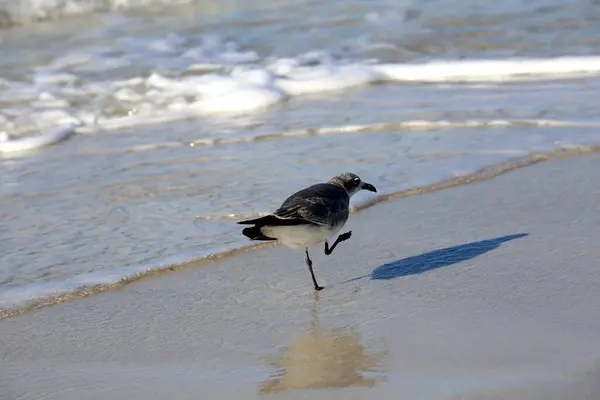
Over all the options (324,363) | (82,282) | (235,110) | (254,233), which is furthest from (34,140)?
(324,363)

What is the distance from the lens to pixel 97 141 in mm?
8289

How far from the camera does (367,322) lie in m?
4.34

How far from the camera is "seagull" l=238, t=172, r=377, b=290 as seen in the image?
4.71 meters

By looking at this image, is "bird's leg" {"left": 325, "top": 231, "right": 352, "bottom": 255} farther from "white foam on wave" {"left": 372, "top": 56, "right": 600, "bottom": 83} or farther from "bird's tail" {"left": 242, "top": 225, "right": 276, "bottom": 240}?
"white foam on wave" {"left": 372, "top": 56, "right": 600, "bottom": 83}

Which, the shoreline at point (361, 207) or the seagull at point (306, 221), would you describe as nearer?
the seagull at point (306, 221)

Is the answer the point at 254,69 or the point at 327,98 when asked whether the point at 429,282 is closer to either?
the point at 327,98

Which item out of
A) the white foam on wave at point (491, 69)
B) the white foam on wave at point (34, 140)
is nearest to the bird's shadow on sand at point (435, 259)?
the white foam on wave at point (34, 140)

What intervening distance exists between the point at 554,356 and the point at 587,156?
312 cm

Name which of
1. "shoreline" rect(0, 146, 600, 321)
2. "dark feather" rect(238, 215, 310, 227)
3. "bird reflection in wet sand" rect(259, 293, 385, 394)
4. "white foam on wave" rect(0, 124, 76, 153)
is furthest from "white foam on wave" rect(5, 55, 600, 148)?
"bird reflection in wet sand" rect(259, 293, 385, 394)

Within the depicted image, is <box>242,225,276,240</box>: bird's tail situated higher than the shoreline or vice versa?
<box>242,225,276,240</box>: bird's tail

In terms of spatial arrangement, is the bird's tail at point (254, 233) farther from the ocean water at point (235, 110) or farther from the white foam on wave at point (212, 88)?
the white foam on wave at point (212, 88)

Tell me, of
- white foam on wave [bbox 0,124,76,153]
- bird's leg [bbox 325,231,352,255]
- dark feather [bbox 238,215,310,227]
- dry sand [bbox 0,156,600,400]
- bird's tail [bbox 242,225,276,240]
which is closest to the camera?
dry sand [bbox 0,156,600,400]

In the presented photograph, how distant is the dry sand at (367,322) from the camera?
3717 mm

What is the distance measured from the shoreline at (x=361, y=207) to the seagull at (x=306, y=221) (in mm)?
581
